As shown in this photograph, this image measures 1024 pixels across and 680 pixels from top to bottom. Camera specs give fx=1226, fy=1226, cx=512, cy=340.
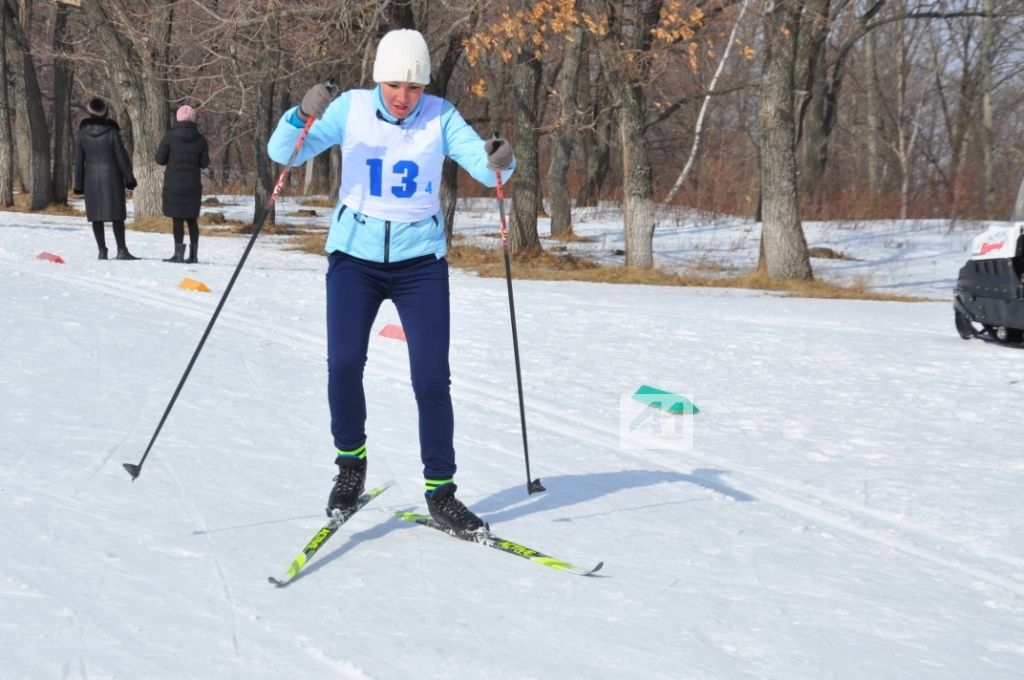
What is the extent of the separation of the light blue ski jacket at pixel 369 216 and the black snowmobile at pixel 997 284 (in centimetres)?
715

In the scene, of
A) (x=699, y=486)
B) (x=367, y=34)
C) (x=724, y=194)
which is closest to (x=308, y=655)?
(x=699, y=486)

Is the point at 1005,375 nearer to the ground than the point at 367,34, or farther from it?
nearer to the ground

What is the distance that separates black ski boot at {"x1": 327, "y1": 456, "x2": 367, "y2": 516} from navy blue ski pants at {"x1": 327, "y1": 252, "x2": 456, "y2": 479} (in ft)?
0.73

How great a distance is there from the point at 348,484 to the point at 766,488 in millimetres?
2390

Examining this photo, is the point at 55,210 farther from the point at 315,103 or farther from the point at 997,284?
the point at 315,103

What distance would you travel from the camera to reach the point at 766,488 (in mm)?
6270

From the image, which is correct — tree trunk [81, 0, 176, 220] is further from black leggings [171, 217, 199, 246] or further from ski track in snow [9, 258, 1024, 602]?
ski track in snow [9, 258, 1024, 602]

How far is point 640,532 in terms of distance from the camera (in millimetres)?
5230

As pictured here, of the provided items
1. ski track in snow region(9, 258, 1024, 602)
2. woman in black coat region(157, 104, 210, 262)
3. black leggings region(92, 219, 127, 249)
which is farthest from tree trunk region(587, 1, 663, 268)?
ski track in snow region(9, 258, 1024, 602)

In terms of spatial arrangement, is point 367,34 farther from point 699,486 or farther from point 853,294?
point 699,486

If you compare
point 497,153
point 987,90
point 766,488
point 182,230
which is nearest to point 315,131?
point 497,153

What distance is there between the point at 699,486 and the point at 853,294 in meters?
11.7

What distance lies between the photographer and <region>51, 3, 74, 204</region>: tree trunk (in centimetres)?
2842

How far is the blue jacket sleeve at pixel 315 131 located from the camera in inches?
187
